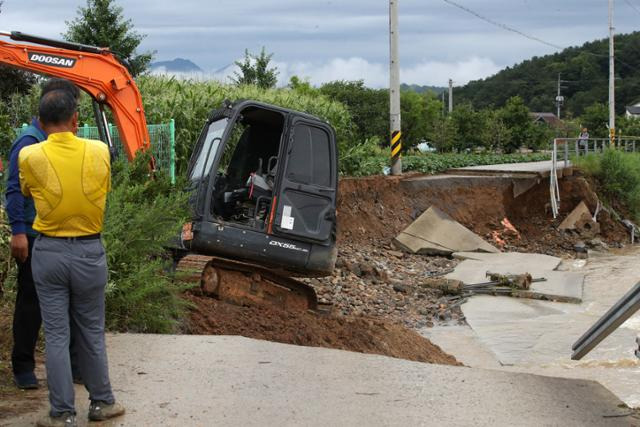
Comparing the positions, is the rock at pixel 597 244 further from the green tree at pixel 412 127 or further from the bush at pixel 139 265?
the green tree at pixel 412 127

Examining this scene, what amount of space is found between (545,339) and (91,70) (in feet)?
24.3

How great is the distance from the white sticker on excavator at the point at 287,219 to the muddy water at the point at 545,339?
2910 millimetres

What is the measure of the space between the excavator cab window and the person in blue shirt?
5715 millimetres

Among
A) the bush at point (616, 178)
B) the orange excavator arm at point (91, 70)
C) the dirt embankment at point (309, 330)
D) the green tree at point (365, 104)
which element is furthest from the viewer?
the green tree at point (365, 104)

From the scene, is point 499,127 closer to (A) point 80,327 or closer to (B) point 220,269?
(B) point 220,269

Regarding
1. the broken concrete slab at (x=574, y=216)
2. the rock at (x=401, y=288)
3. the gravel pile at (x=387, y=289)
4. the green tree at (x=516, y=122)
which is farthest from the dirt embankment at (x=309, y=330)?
the green tree at (x=516, y=122)

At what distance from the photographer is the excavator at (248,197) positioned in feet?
39.0

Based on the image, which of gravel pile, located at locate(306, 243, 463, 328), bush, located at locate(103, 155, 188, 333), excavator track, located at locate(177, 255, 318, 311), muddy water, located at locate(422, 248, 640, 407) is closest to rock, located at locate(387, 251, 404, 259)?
gravel pile, located at locate(306, 243, 463, 328)

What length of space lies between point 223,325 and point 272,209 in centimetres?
233

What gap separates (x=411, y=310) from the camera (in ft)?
53.4

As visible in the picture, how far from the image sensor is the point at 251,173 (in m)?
13.1

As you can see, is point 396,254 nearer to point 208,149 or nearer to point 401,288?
point 401,288

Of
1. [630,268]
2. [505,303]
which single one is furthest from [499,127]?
[505,303]

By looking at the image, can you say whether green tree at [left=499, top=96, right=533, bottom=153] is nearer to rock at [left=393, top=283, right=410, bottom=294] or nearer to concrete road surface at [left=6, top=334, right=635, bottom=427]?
rock at [left=393, top=283, right=410, bottom=294]
